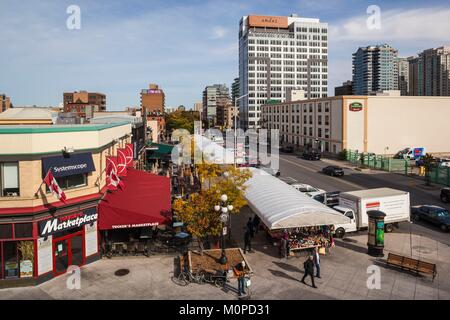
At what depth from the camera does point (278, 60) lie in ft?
587

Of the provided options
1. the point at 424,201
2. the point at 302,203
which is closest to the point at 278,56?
the point at 424,201

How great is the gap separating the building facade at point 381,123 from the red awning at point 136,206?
159 feet

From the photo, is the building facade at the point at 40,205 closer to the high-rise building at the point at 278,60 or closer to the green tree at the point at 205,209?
the green tree at the point at 205,209

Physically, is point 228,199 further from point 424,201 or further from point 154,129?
point 154,129

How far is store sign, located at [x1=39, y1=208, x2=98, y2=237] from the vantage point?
720 inches

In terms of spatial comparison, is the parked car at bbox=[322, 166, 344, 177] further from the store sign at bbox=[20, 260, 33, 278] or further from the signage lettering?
the store sign at bbox=[20, 260, 33, 278]

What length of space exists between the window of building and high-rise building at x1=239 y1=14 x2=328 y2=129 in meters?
154

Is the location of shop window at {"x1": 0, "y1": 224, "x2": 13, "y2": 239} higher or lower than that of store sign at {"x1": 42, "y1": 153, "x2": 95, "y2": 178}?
lower

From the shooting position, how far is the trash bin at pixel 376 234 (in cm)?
2142

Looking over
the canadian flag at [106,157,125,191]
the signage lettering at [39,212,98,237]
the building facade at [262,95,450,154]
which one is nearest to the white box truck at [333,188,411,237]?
the canadian flag at [106,157,125,191]

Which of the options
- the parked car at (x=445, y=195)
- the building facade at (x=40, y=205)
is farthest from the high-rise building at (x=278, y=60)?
the building facade at (x=40, y=205)

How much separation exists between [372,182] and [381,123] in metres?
25.6

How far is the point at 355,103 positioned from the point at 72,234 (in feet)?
183
